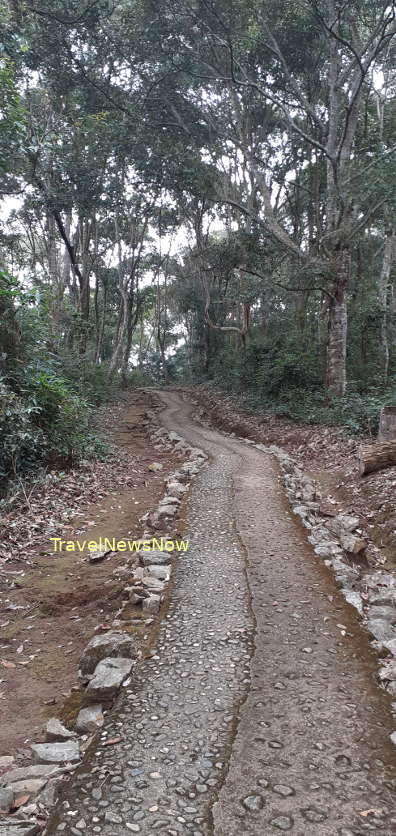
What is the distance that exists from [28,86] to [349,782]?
18391 millimetres

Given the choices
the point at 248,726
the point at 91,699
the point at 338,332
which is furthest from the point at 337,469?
the point at 91,699

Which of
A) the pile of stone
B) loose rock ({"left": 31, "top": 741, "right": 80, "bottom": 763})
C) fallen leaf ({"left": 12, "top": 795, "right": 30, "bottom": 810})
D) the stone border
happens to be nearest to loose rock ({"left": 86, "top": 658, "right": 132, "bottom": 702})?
the stone border

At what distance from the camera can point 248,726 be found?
2578 mm

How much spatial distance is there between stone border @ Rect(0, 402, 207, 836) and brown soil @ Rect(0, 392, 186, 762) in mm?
175

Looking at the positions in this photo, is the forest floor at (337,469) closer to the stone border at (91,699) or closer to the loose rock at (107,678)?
the stone border at (91,699)

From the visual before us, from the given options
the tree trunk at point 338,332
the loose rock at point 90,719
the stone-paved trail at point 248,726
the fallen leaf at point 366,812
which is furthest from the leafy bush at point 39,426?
the tree trunk at point 338,332

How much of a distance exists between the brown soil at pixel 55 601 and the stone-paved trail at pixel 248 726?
24.2 inches

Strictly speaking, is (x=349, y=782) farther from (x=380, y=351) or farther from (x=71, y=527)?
(x=380, y=351)

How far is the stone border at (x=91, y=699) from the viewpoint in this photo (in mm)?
2068

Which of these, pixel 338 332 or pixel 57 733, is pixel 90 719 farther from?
pixel 338 332

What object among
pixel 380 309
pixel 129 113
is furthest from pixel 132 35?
pixel 380 309

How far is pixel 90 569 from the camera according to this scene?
5273 mm

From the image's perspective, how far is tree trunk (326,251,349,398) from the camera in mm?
12023

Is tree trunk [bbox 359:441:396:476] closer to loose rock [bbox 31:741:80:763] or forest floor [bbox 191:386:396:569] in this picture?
forest floor [bbox 191:386:396:569]
